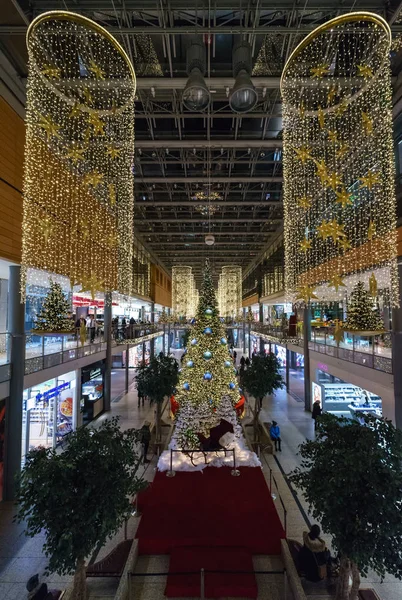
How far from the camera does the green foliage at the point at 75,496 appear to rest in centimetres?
391

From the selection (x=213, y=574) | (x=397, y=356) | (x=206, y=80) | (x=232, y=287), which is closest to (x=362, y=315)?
(x=397, y=356)

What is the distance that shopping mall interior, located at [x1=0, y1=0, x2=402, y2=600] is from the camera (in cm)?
426

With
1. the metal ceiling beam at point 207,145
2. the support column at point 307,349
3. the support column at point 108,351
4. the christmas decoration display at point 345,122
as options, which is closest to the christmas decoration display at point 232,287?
the support column at point 307,349

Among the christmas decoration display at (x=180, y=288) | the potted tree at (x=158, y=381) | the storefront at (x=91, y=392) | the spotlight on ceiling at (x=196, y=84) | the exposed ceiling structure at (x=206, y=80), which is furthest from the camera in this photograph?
the christmas decoration display at (x=180, y=288)

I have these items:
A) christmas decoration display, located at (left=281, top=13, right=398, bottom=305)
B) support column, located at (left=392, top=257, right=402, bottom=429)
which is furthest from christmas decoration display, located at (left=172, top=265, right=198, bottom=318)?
support column, located at (left=392, top=257, right=402, bottom=429)

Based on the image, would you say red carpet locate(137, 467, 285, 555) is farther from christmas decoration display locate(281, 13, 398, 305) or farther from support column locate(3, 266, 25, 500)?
christmas decoration display locate(281, 13, 398, 305)

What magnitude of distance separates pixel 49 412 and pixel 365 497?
410 inches

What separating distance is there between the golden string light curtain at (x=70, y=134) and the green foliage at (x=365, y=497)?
582 cm

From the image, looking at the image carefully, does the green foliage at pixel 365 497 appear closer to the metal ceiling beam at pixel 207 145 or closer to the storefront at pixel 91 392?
the metal ceiling beam at pixel 207 145

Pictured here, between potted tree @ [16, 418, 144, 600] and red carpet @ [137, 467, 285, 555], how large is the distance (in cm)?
219

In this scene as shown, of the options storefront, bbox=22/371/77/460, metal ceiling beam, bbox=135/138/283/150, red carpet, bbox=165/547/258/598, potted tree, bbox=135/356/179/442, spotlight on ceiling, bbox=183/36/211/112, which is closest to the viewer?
red carpet, bbox=165/547/258/598

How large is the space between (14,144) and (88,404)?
36.3 feet

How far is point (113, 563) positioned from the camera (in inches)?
225

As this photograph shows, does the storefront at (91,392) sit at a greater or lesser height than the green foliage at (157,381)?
lesser
